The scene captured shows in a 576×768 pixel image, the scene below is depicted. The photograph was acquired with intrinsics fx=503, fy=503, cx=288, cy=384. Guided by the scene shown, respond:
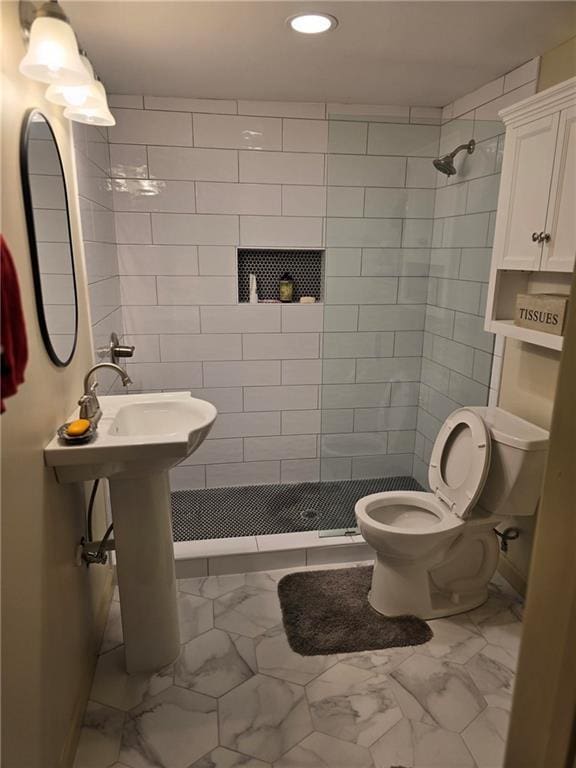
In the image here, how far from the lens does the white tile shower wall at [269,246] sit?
2.70 metres

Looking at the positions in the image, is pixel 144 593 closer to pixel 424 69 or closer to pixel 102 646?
pixel 102 646

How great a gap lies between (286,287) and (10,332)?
2.26m

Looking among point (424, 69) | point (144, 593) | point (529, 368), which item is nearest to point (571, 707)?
point (144, 593)

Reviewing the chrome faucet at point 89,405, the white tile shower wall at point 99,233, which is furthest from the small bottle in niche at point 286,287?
the chrome faucet at point 89,405

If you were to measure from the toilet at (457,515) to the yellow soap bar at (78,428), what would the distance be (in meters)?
1.19

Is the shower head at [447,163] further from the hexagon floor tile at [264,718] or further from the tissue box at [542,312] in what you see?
the hexagon floor tile at [264,718]

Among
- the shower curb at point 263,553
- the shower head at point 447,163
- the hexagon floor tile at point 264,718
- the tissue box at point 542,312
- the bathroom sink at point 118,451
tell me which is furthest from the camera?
the shower head at point 447,163

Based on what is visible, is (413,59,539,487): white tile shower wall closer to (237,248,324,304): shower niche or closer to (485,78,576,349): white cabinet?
(485,78,576,349): white cabinet

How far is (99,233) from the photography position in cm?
241

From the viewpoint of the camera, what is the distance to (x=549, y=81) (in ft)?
6.81

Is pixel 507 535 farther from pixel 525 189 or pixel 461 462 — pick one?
pixel 525 189

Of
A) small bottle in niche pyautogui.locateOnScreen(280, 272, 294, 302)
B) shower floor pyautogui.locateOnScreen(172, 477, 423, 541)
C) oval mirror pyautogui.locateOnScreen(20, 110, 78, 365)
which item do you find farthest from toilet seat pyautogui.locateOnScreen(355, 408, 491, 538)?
oval mirror pyautogui.locateOnScreen(20, 110, 78, 365)

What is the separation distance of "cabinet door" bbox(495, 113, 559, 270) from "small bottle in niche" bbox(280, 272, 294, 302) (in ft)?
4.25

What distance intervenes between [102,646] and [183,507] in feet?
3.31
